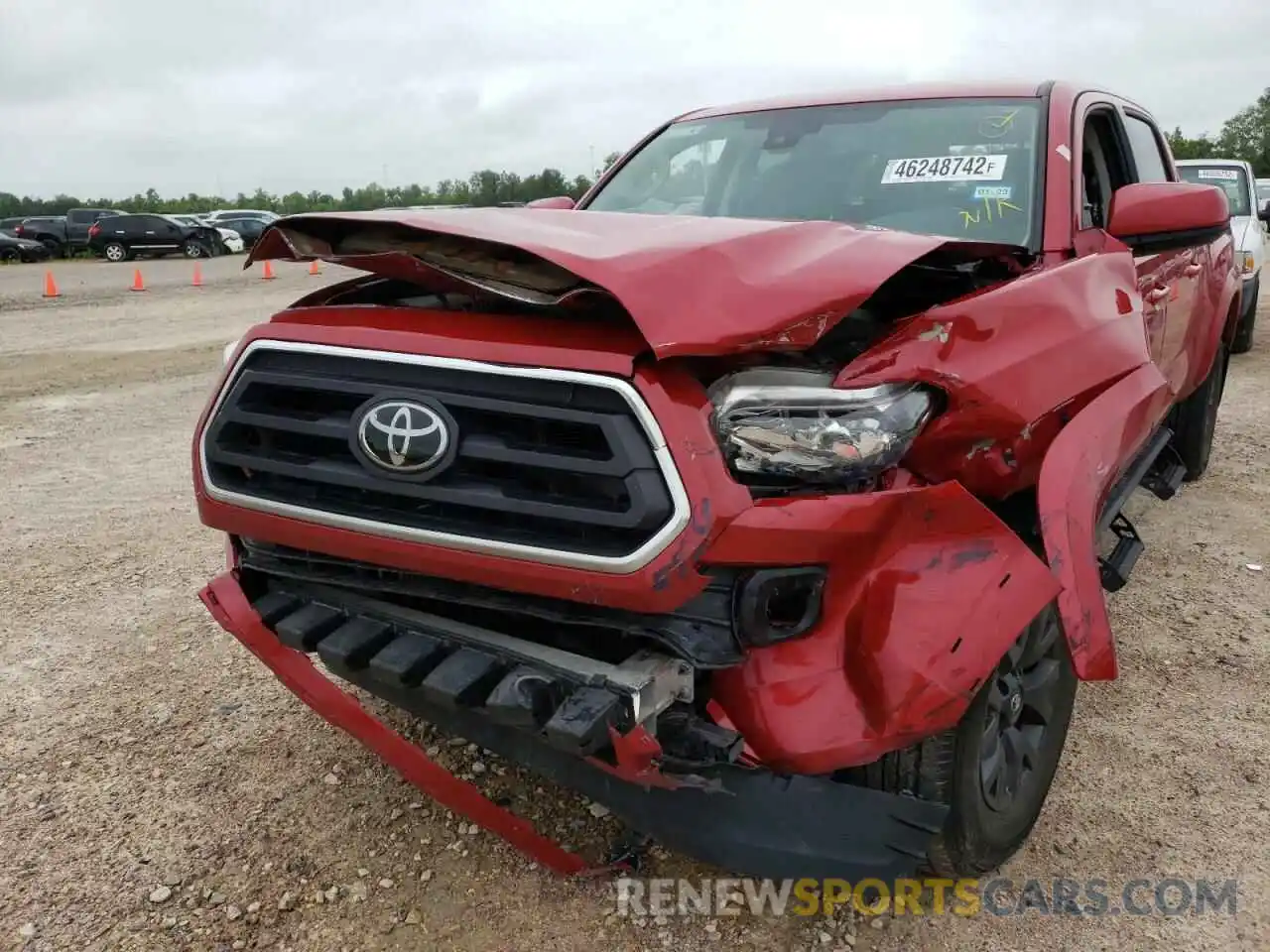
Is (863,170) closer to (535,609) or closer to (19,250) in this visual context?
(535,609)

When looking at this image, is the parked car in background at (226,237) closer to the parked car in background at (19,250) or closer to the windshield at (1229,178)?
the parked car in background at (19,250)

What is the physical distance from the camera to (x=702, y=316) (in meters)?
1.82

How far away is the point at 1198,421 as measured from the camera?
207 inches

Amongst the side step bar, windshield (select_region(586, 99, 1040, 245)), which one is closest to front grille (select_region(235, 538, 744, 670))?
the side step bar

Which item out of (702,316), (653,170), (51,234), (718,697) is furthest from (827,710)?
(51,234)

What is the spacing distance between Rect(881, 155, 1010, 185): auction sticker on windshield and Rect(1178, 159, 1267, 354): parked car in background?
24.0ft

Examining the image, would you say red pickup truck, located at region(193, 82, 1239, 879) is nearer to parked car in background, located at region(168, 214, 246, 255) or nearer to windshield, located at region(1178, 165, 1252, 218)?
windshield, located at region(1178, 165, 1252, 218)

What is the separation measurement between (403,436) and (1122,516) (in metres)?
2.80

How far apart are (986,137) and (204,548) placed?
3614 millimetres

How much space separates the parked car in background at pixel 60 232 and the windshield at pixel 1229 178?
31.0 metres

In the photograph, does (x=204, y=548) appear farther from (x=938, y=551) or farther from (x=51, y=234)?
(x=51, y=234)

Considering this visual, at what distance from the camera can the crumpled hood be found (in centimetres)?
182

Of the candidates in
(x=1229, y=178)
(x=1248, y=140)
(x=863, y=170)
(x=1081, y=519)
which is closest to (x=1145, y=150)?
(x=863, y=170)

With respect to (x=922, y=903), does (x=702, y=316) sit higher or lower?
higher
